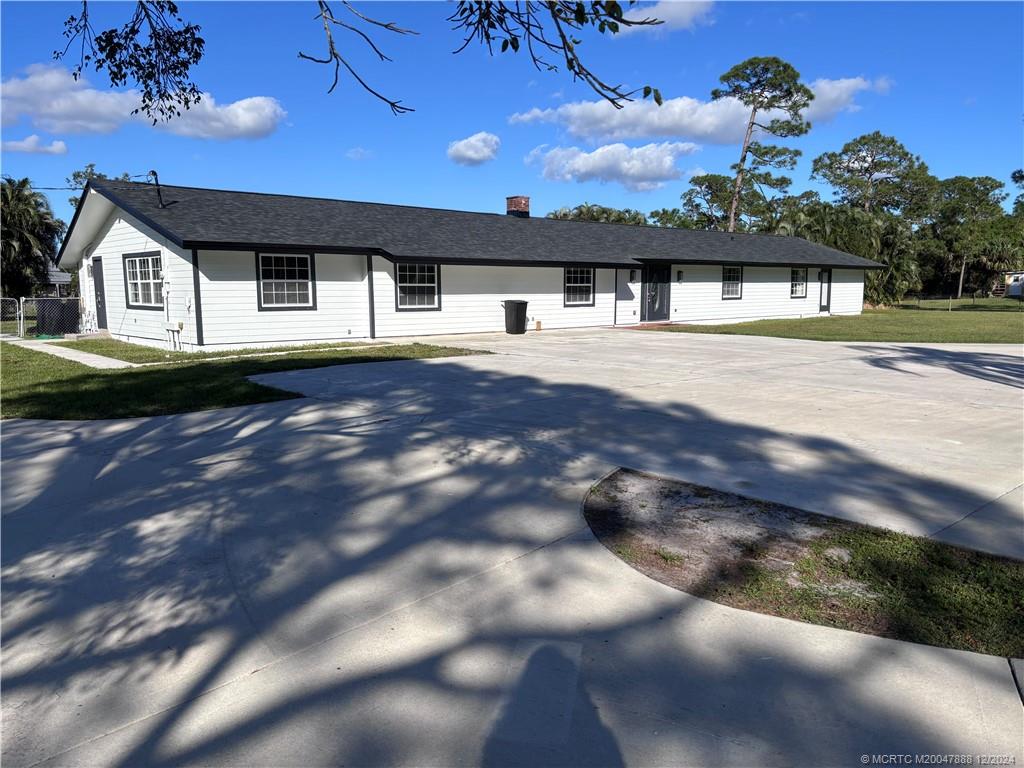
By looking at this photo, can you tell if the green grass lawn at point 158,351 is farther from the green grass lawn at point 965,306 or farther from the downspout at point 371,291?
the green grass lawn at point 965,306

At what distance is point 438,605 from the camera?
370 cm

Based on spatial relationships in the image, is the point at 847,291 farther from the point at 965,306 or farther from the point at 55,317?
the point at 55,317

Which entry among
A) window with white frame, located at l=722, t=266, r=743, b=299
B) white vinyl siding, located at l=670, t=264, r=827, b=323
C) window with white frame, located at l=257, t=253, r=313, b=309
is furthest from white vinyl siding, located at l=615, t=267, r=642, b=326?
window with white frame, located at l=257, t=253, r=313, b=309

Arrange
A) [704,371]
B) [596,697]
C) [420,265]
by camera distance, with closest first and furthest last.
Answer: [596,697], [704,371], [420,265]

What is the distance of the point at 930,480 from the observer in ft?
19.2

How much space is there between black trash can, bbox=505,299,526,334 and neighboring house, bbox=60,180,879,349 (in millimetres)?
774

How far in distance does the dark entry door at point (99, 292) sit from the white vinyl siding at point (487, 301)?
9054mm

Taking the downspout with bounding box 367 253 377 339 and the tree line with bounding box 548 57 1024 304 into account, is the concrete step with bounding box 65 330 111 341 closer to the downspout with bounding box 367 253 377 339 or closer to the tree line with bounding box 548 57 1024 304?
the downspout with bounding box 367 253 377 339

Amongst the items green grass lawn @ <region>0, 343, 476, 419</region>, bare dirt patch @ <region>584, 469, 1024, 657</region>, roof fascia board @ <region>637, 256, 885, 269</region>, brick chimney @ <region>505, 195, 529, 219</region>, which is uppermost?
brick chimney @ <region>505, 195, 529, 219</region>

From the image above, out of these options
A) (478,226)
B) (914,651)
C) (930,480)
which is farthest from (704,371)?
(478,226)

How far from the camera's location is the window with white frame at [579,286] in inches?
958

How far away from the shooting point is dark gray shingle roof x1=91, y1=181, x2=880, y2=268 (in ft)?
55.6

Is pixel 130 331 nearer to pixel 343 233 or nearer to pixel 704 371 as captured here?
pixel 343 233

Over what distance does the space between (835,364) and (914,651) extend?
11741 millimetres
